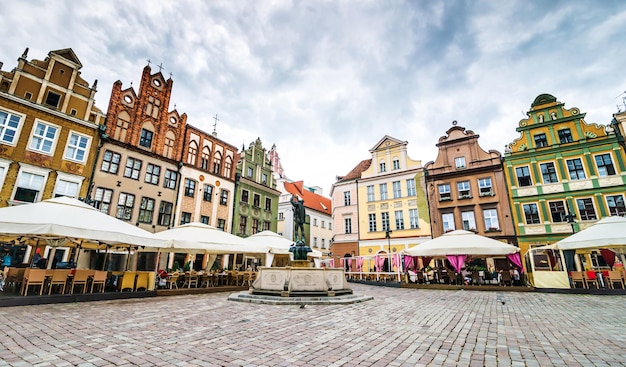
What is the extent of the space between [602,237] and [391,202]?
1741 cm

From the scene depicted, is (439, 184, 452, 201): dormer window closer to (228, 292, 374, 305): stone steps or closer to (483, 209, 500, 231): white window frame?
(483, 209, 500, 231): white window frame

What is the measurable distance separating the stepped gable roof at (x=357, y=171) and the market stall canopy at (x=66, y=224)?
82.2 feet

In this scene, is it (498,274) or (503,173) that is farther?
(503,173)

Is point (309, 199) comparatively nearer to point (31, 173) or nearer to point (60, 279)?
point (31, 173)

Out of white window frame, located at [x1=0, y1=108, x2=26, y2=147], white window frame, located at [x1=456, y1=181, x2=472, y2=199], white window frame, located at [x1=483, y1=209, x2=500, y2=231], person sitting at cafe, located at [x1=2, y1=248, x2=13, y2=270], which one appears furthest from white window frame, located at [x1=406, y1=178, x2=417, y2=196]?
white window frame, located at [x1=0, y1=108, x2=26, y2=147]

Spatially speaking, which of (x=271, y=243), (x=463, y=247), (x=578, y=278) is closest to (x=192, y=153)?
(x=271, y=243)

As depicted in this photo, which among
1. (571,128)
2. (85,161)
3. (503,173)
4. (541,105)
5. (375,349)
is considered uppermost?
(541,105)

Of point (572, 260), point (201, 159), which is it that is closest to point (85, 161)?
point (201, 159)

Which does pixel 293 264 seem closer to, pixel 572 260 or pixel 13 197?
pixel 572 260

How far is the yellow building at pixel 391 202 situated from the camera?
2794 centimetres

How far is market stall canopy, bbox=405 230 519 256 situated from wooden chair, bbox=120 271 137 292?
47.5ft

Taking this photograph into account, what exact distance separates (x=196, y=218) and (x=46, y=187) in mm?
9534

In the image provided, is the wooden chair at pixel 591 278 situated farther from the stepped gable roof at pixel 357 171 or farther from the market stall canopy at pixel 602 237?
the stepped gable roof at pixel 357 171

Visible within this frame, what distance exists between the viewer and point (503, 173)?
83.6 ft
